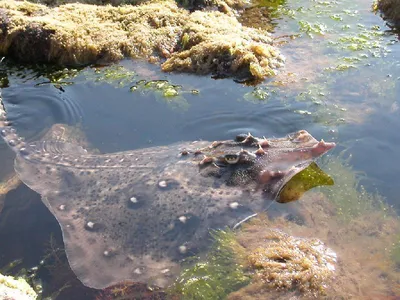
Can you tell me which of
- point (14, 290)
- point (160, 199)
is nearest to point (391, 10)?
point (160, 199)

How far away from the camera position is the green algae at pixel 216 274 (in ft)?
12.5

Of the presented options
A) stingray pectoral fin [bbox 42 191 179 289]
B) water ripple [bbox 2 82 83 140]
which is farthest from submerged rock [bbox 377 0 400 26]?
stingray pectoral fin [bbox 42 191 179 289]

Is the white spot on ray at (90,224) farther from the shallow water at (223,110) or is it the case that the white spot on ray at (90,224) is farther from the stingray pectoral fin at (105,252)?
the shallow water at (223,110)

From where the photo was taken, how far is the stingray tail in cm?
540

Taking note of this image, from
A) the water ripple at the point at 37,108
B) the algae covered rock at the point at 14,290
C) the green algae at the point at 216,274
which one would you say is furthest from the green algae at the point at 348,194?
the water ripple at the point at 37,108

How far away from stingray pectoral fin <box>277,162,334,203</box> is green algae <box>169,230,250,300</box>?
0.82m

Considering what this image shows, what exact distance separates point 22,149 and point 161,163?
1981 millimetres

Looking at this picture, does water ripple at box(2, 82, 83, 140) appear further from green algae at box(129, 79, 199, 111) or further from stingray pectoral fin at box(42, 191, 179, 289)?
stingray pectoral fin at box(42, 191, 179, 289)

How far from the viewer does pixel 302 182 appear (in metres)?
4.75

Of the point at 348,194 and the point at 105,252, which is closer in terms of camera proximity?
the point at 105,252

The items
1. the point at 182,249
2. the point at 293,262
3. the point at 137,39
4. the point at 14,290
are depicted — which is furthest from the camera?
the point at 137,39

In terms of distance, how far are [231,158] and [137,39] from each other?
3913mm

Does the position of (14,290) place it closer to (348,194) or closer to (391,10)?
(348,194)

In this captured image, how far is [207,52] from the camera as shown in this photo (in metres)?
6.87
